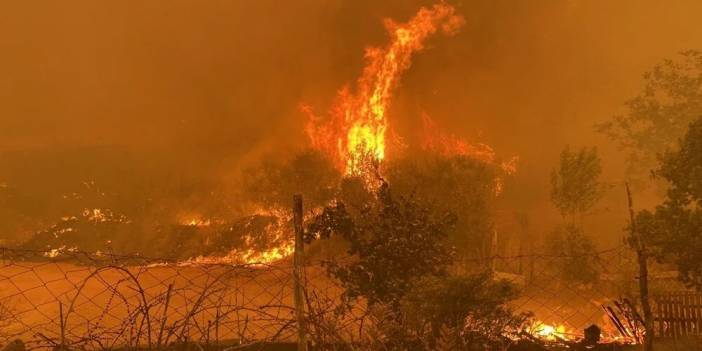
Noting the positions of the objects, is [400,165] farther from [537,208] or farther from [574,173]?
[537,208]

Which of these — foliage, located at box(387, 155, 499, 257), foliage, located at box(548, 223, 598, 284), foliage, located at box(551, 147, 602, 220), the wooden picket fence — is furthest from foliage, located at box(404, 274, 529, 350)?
foliage, located at box(551, 147, 602, 220)

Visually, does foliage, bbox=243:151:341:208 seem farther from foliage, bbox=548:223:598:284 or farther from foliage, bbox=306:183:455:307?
foliage, bbox=306:183:455:307

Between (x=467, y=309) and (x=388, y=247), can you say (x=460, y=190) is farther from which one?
(x=467, y=309)

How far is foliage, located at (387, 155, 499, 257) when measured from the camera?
20.3 m

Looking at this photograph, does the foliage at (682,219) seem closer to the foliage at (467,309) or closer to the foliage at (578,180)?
the foliage at (467,309)

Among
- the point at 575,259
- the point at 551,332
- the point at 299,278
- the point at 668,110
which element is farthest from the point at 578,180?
the point at 299,278

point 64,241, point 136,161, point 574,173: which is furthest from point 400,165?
point 136,161

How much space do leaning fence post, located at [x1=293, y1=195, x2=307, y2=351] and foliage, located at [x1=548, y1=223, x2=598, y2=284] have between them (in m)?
13.4

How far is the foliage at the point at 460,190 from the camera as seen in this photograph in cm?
2027

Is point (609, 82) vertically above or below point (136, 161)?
above

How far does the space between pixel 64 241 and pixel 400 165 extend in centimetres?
2609

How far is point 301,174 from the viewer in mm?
28109

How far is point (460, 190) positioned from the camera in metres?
21.2

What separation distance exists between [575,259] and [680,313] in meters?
8.10
